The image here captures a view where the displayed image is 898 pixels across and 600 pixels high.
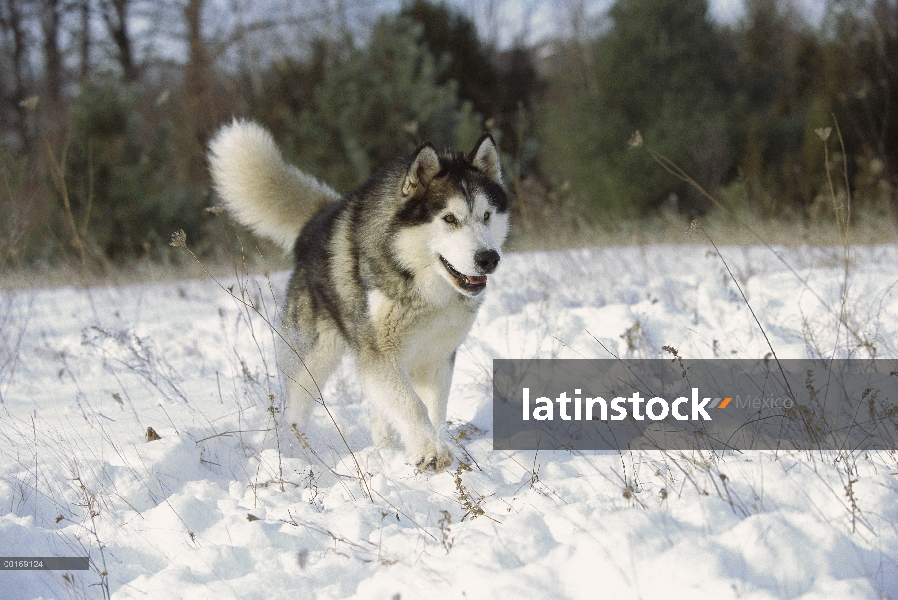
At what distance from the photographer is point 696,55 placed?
17.9 metres

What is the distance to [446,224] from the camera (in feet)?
10.9

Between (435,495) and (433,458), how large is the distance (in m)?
0.37

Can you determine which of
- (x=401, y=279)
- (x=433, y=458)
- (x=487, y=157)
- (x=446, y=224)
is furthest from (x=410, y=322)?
(x=487, y=157)

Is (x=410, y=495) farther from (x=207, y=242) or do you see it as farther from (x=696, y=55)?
(x=696, y=55)

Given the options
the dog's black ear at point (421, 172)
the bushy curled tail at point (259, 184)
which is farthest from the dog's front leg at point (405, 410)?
the bushy curled tail at point (259, 184)

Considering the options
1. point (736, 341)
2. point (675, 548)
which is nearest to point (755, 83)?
point (736, 341)

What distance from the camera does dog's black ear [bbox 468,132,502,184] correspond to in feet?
11.8

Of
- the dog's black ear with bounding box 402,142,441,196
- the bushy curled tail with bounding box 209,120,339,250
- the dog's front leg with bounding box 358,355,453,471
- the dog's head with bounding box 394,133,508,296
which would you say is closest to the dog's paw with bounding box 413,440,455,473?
the dog's front leg with bounding box 358,355,453,471

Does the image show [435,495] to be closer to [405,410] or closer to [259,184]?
[405,410]

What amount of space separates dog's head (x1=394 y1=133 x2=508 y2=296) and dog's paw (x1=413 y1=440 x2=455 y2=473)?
0.73m

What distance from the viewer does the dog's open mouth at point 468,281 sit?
329cm

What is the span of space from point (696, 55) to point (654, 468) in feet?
57.2

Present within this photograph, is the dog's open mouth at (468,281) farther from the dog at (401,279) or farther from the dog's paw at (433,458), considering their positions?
the dog's paw at (433,458)

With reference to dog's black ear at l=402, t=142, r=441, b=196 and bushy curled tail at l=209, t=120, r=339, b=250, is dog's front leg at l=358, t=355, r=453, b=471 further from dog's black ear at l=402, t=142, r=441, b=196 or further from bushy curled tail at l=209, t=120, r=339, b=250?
bushy curled tail at l=209, t=120, r=339, b=250
